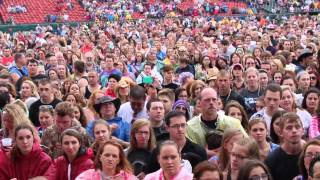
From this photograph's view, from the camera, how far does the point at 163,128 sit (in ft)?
23.2

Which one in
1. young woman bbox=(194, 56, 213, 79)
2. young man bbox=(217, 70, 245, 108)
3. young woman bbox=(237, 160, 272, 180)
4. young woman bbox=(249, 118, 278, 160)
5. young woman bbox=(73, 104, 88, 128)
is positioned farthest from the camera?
young woman bbox=(194, 56, 213, 79)

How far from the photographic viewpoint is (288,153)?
18.8ft

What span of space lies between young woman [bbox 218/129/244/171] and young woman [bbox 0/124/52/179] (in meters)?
1.67

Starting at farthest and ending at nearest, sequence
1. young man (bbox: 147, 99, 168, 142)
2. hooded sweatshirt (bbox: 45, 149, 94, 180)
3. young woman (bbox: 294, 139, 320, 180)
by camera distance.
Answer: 1. young man (bbox: 147, 99, 168, 142)
2. hooded sweatshirt (bbox: 45, 149, 94, 180)
3. young woman (bbox: 294, 139, 320, 180)

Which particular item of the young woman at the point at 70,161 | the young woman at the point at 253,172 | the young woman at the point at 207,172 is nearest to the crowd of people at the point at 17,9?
the young woman at the point at 70,161

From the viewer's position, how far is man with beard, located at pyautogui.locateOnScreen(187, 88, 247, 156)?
672cm

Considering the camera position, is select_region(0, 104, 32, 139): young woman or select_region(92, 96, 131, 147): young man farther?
select_region(92, 96, 131, 147): young man

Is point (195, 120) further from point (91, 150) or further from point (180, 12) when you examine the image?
point (180, 12)

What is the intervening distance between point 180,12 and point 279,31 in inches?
664

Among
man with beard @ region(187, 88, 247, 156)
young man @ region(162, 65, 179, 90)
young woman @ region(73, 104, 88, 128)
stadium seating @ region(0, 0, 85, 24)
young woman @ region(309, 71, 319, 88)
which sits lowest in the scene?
man with beard @ region(187, 88, 247, 156)

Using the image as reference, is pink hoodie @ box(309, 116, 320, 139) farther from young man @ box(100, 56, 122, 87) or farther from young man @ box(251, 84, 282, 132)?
young man @ box(100, 56, 122, 87)

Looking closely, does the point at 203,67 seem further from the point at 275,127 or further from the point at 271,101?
the point at 275,127

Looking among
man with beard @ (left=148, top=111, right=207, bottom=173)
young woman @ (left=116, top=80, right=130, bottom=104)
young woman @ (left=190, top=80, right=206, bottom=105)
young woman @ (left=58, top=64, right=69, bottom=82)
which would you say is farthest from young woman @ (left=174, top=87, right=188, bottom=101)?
young woman @ (left=58, top=64, right=69, bottom=82)

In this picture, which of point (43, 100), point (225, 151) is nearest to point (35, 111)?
point (43, 100)
